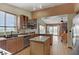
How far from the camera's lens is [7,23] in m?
1.90

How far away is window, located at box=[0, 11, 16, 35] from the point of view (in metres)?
1.86

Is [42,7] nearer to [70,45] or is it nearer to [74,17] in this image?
[74,17]

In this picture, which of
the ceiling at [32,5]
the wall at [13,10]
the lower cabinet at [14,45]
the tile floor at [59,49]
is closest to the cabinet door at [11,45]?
the lower cabinet at [14,45]

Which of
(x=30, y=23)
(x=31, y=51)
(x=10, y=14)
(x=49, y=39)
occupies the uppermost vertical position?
(x=10, y=14)

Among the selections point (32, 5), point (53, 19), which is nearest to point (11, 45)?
point (32, 5)

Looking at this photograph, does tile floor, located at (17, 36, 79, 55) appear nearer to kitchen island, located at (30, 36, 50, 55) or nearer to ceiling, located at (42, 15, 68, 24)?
kitchen island, located at (30, 36, 50, 55)

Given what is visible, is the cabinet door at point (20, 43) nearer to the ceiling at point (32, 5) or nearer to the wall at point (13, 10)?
the wall at point (13, 10)

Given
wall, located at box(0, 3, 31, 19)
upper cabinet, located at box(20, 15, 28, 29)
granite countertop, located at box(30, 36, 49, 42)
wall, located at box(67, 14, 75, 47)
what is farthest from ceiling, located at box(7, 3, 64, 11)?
granite countertop, located at box(30, 36, 49, 42)

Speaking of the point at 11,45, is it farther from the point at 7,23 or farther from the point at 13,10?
the point at 13,10

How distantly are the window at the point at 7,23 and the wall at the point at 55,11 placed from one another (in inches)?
16.5

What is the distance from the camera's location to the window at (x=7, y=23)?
1862 mm
